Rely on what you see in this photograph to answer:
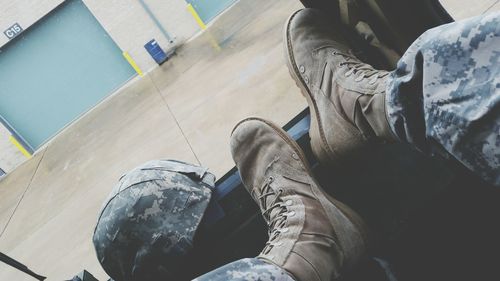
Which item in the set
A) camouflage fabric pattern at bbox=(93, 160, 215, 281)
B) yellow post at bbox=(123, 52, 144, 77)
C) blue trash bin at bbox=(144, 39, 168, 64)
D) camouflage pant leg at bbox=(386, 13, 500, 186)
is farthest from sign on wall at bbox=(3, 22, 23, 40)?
camouflage pant leg at bbox=(386, 13, 500, 186)

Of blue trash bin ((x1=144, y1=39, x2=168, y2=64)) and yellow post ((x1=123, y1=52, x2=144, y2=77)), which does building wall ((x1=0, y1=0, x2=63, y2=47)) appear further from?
blue trash bin ((x1=144, y1=39, x2=168, y2=64))

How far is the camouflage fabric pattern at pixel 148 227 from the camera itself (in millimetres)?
980

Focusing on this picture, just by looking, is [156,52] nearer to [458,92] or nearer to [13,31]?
[13,31]

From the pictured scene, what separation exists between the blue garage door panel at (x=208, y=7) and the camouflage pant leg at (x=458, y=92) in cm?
488

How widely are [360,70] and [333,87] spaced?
0.08 meters

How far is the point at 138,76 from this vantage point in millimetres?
5070

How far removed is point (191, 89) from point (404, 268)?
2.46 metres

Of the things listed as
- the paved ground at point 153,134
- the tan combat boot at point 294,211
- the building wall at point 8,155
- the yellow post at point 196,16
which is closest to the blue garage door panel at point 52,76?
the building wall at point 8,155

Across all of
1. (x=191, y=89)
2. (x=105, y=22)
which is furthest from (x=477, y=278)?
(x=105, y=22)

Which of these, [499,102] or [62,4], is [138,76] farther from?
[499,102]

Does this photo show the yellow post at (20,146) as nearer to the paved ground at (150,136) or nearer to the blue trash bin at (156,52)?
the paved ground at (150,136)

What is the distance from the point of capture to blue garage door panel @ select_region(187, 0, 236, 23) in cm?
507

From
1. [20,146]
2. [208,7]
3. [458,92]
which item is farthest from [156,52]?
[458,92]

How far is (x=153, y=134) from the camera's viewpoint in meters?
2.68
